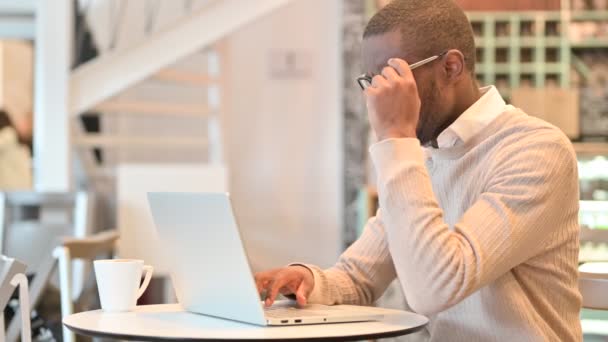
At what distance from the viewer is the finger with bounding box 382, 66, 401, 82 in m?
1.51

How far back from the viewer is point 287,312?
1.51 meters

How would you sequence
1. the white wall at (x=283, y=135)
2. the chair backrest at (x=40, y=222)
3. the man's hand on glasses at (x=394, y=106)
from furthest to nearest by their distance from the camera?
the white wall at (x=283, y=135)
the chair backrest at (x=40, y=222)
the man's hand on glasses at (x=394, y=106)

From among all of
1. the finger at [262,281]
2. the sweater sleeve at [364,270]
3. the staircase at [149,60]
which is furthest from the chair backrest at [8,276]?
the staircase at [149,60]

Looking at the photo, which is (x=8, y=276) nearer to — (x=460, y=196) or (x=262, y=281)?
(x=262, y=281)

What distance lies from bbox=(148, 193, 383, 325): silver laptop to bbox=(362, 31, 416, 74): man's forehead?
389mm

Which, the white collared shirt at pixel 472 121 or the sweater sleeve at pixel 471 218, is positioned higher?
the white collared shirt at pixel 472 121

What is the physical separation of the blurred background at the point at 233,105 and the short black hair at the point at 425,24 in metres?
2.89

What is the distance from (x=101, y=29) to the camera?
4.94 m

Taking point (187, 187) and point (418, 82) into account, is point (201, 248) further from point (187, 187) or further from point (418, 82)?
point (187, 187)

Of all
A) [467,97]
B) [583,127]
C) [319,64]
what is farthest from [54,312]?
[583,127]

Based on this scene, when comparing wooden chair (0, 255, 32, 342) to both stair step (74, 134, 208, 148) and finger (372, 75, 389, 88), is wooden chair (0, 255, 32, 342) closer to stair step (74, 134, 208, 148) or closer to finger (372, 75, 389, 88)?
finger (372, 75, 389, 88)

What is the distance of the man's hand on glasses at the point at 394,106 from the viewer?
4.89 feet

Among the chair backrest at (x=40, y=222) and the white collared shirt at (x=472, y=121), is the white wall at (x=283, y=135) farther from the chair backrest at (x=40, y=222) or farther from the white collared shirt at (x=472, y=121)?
the white collared shirt at (x=472, y=121)

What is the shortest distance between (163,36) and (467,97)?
11.5 ft
